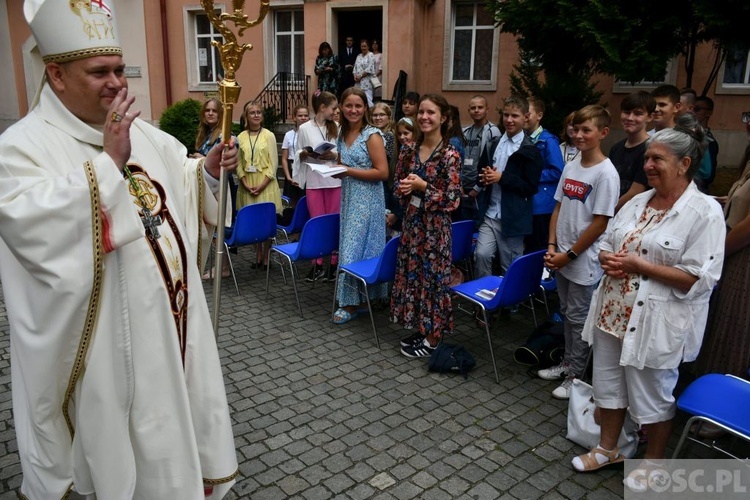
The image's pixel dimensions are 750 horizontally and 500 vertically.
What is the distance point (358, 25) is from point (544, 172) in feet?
36.7

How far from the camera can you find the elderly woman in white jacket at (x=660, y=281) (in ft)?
9.05

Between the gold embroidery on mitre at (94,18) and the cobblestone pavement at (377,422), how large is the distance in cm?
97

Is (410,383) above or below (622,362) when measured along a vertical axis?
below

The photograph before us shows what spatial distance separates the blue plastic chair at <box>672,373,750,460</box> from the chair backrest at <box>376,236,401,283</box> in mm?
2454

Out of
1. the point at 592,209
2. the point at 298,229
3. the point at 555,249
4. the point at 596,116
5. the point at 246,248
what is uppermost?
the point at 596,116

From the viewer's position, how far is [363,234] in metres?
A: 5.32

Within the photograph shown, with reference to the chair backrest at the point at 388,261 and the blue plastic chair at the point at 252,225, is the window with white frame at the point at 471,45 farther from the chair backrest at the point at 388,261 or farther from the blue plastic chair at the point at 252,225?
the chair backrest at the point at 388,261

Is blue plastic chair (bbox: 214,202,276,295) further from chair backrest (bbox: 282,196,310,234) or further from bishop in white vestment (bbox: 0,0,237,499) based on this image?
bishop in white vestment (bbox: 0,0,237,499)

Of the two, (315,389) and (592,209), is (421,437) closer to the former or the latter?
(315,389)

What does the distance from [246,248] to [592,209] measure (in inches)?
210

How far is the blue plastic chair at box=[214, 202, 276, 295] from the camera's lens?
594 cm

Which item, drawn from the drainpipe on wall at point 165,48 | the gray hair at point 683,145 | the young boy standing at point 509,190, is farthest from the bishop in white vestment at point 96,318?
the drainpipe on wall at point 165,48

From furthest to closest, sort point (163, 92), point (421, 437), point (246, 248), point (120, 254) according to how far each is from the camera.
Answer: point (163, 92), point (246, 248), point (421, 437), point (120, 254)

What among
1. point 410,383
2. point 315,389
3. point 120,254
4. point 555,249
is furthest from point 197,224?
point 555,249
